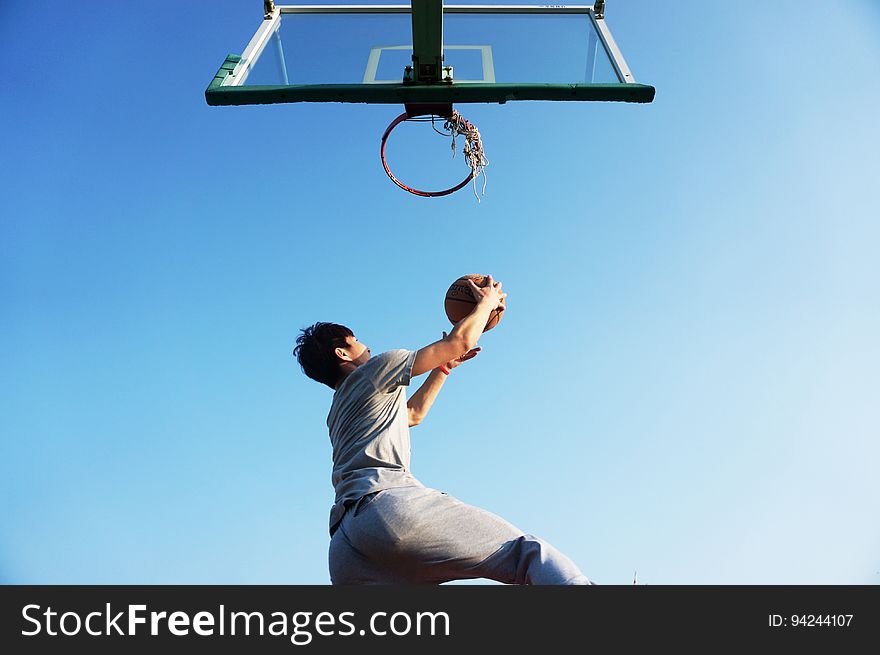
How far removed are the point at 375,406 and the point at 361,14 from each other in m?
4.14

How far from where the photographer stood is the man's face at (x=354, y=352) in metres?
4.00

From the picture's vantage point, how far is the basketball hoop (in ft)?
16.4

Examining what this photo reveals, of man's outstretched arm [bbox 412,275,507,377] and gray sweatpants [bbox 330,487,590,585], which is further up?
man's outstretched arm [bbox 412,275,507,377]

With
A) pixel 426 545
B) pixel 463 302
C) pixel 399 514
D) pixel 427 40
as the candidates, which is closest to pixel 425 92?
pixel 427 40

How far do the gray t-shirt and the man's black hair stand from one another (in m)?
0.23

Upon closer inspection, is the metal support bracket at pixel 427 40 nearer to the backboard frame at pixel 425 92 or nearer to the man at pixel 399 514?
the backboard frame at pixel 425 92

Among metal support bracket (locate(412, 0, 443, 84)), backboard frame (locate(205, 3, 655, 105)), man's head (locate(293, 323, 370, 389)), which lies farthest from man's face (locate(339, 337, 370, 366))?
metal support bracket (locate(412, 0, 443, 84))

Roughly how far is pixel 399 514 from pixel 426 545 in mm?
172

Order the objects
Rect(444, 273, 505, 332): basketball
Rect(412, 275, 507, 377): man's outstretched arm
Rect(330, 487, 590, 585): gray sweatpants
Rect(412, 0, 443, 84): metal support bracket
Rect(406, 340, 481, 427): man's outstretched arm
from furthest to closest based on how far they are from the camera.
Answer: Rect(412, 0, 443, 84): metal support bracket
Rect(406, 340, 481, 427): man's outstretched arm
Rect(444, 273, 505, 332): basketball
Rect(412, 275, 507, 377): man's outstretched arm
Rect(330, 487, 590, 585): gray sweatpants

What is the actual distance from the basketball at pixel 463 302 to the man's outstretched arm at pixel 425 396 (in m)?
0.23

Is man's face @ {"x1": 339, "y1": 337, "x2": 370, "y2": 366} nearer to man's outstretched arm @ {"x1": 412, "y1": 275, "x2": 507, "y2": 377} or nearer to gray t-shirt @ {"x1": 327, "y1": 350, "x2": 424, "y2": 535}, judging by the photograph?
gray t-shirt @ {"x1": 327, "y1": 350, "x2": 424, "y2": 535}

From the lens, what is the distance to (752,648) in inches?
101

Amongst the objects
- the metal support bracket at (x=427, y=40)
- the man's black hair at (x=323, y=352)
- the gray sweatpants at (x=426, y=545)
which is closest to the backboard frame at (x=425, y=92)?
the metal support bracket at (x=427, y=40)

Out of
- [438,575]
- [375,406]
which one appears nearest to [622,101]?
[375,406]
